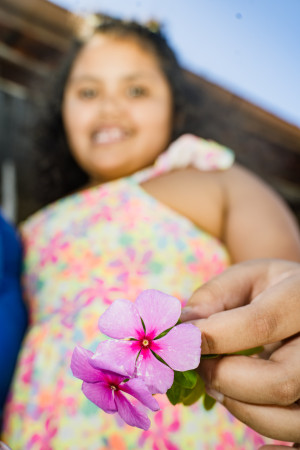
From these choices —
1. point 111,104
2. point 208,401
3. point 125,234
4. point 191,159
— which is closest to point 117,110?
point 111,104

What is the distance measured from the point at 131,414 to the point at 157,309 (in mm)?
56

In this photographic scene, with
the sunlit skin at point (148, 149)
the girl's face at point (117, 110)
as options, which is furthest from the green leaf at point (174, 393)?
the girl's face at point (117, 110)

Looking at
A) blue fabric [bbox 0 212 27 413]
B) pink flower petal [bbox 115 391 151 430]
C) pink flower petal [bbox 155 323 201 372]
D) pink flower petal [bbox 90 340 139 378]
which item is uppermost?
pink flower petal [bbox 155 323 201 372]

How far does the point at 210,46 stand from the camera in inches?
14.6

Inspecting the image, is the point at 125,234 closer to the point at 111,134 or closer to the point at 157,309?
the point at 111,134

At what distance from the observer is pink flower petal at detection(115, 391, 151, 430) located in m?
0.21

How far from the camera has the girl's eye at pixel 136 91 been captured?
803mm

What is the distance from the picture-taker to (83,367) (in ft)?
0.68

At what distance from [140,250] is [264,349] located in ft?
0.99

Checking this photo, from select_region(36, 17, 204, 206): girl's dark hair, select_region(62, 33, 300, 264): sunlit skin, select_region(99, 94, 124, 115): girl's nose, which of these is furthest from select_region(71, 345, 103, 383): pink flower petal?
select_region(36, 17, 204, 206): girl's dark hair

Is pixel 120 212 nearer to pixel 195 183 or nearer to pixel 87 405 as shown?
pixel 195 183

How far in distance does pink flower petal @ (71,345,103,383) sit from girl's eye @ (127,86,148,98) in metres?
0.68

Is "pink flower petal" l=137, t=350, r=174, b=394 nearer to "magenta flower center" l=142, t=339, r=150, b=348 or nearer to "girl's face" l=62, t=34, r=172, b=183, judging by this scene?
"magenta flower center" l=142, t=339, r=150, b=348

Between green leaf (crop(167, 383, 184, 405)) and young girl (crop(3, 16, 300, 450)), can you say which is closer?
green leaf (crop(167, 383, 184, 405))
